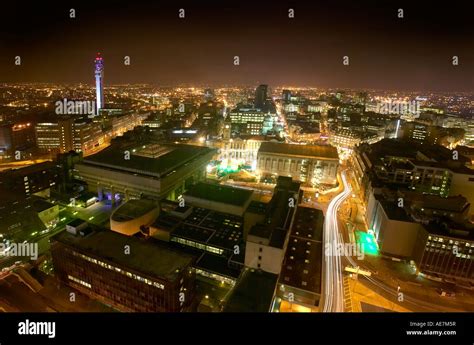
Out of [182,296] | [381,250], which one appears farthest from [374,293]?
[182,296]

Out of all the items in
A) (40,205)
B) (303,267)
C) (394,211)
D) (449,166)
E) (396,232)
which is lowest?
(303,267)

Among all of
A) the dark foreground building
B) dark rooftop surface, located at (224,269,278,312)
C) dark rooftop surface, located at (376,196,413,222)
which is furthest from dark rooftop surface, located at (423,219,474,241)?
the dark foreground building

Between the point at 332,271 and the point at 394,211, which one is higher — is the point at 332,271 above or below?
below

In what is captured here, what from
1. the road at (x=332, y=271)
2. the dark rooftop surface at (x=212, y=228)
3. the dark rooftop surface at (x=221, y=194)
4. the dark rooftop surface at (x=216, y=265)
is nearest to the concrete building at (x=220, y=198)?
the dark rooftop surface at (x=221, y=194)

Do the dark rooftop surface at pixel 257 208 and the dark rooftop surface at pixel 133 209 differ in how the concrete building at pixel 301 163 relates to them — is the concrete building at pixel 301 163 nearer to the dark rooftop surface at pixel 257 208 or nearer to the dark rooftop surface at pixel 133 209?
the dark rooftop surface at pixel 257 208

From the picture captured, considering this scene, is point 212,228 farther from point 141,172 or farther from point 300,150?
point 300,150

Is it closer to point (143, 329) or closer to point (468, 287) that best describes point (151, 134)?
point (468, 287)

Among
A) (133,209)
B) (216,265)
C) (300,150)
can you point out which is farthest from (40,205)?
(300,150)

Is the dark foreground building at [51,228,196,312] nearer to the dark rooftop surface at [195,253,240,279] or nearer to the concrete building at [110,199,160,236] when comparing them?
the dark rooftop surface at [195,253,240,279]
